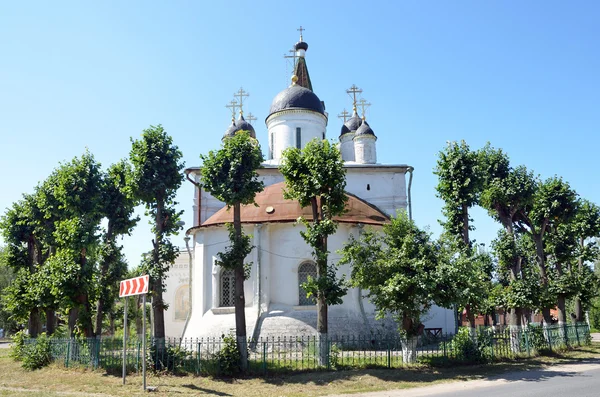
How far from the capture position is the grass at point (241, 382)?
12688 millimetres

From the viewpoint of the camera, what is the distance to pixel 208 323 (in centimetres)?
2055

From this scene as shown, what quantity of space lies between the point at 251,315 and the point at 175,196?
6449 millimetres

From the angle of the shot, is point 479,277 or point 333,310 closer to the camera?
point 479,277

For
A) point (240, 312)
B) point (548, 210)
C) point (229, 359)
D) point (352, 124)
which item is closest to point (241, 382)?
point (229, 359)

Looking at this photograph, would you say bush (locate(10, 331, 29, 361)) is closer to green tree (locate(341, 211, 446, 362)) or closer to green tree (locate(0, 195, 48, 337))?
green tree (locate(0, 195, 48, 337))

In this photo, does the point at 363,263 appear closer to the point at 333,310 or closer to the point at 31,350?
the point at 333,310

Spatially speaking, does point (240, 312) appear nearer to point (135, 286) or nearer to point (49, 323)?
point (135, 286)

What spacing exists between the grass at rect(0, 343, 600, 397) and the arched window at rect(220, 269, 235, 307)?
273 inches

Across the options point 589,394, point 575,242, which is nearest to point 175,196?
point 589,394

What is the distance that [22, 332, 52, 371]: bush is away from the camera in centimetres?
1648

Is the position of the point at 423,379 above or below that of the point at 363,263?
below

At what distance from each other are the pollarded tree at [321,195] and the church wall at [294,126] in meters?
12.3

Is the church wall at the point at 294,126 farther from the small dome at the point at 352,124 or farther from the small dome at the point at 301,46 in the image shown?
the small dome at the point at 301,46

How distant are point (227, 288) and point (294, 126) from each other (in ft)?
39.6
